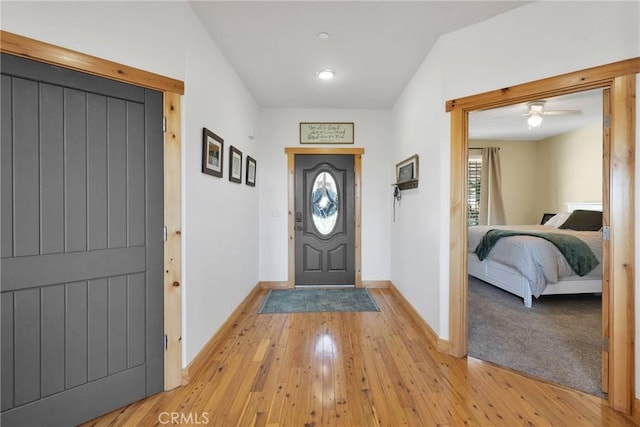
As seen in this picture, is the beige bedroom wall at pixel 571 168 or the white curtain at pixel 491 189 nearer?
the beige bedroom wall at pixel 571 168

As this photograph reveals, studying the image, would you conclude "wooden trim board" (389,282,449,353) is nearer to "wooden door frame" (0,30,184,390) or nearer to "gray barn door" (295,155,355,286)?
"gray barn door" (295,155,355,286)

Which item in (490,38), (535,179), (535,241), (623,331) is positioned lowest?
(623,331)

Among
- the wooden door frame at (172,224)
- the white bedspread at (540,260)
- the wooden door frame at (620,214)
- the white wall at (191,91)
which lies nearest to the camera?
the white wall at (191,91)

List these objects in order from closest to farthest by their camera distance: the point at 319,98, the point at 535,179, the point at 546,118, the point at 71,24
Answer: the point at 71,24 → the point at 319,98 → the point at 546,118 → the point at 535,179

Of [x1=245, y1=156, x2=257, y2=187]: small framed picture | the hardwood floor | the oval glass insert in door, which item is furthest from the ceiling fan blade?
[x1=245, y1=156, x2=257, y2=187]: small framed picture

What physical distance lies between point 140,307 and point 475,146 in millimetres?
6998

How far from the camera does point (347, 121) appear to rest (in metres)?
4.06

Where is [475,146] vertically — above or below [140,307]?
above

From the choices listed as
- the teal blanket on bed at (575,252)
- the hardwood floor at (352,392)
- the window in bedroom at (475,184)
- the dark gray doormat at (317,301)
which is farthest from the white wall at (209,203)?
the window in bedroom at (475,184)

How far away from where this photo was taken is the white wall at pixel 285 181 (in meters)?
4.04

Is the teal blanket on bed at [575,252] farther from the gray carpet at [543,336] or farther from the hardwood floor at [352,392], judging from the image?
the hardwood floor at [352,392]

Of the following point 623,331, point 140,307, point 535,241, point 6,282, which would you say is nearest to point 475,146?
point 535,241

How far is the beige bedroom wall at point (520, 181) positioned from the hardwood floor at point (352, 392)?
5.31 meters

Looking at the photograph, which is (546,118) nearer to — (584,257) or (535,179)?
(535,179)
